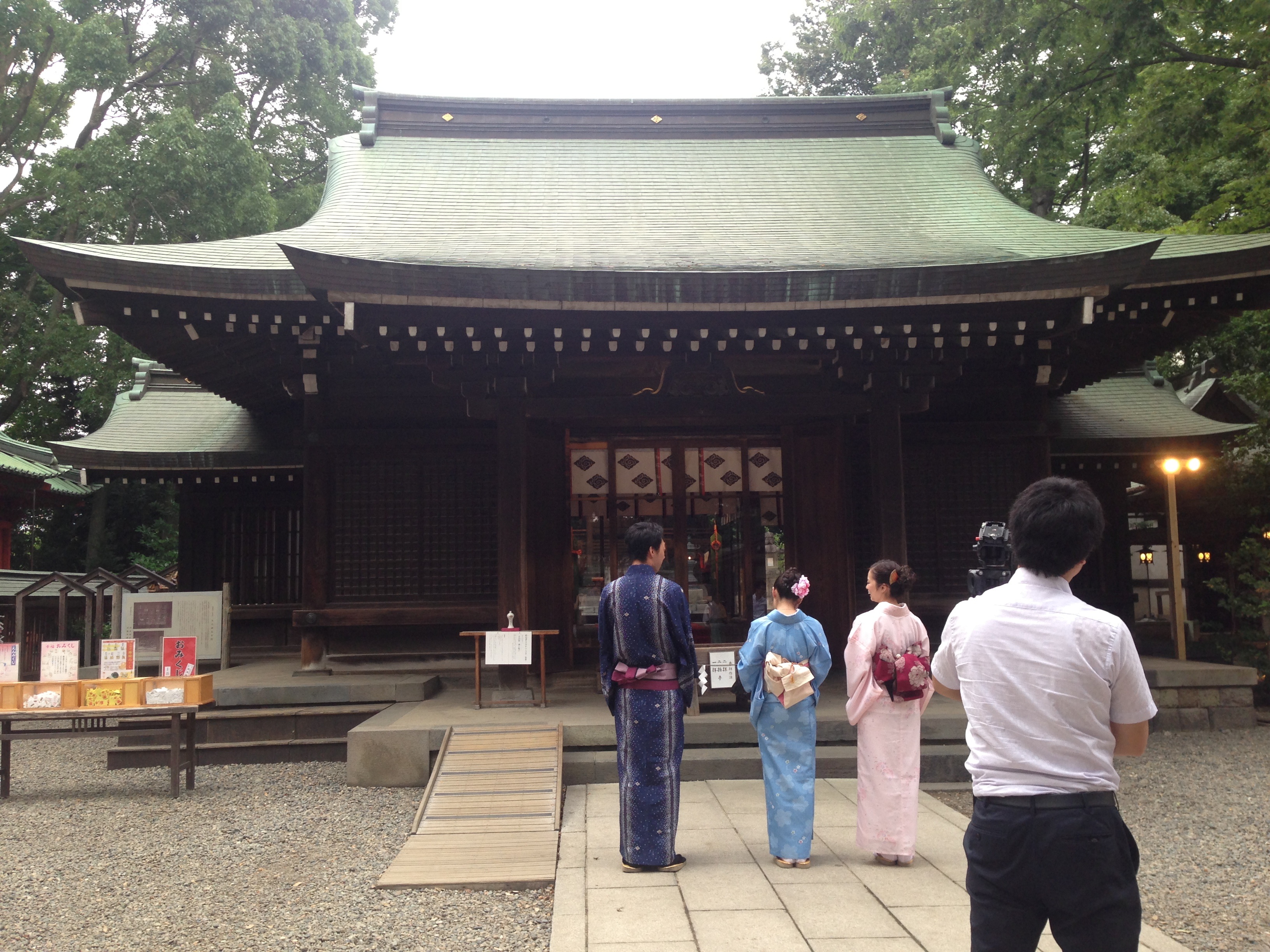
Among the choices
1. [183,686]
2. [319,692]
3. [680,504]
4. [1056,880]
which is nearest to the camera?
[1056,880]

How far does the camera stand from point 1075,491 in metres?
2.16

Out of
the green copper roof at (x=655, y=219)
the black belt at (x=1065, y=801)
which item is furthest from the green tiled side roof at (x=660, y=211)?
the black belt at (x=1065, y=801)

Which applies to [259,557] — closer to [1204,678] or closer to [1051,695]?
[1204,678]

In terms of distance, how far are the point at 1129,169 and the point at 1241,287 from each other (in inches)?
578

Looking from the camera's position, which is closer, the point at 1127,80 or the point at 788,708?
the point at 788,708

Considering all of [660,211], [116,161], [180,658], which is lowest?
[180,658]

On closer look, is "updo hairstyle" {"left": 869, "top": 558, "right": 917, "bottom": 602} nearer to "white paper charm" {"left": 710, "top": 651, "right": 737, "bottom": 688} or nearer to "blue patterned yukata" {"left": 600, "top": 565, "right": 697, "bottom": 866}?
"blue patterned yukata" {"left": 600, "top": 565, "right": 697, "bottom": 866}

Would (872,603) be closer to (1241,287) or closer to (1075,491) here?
(1241,287)

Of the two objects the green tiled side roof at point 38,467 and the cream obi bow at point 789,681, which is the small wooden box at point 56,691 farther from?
the green tiled side roof at point 38,467

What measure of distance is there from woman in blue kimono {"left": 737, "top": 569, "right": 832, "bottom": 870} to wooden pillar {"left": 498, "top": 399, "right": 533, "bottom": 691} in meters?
3.74

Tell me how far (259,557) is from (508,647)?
5.32 meters

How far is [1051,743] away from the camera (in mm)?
2072

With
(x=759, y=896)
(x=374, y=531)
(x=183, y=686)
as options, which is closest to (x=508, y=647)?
(x=374, y=531)

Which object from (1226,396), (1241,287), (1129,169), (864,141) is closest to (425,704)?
(1241,287)
